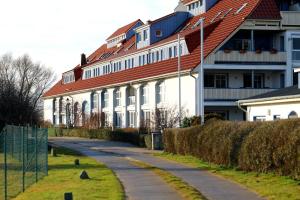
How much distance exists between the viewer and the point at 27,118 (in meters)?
48.8

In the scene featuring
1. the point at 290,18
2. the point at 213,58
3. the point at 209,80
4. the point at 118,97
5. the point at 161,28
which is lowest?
the point at 118,97

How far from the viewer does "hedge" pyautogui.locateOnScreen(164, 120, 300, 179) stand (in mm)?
17875

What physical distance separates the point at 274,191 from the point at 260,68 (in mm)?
31688

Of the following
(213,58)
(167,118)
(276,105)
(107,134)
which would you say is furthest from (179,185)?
(107,134)

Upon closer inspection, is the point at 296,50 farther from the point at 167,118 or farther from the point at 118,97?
the point at 118,97

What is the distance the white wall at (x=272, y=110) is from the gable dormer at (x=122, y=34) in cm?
3841

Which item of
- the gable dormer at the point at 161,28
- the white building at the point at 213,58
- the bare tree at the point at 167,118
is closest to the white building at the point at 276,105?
the white building at the point at 213,58

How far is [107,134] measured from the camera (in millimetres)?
55219

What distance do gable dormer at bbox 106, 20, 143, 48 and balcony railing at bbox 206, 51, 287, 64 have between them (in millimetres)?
28029

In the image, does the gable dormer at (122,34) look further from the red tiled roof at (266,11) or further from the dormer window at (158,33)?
the red tiled roof at (266,11)

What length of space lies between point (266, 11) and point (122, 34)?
30.1m

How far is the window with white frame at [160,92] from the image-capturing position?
51.6 metres

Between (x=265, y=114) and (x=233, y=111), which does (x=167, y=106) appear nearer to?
(x=233, y=111)

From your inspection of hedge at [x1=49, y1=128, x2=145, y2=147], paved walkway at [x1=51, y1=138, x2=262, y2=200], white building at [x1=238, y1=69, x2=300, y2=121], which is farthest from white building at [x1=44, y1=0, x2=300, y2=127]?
paved walkway at [x1=51, y1=138, x2=262, y2=200]
